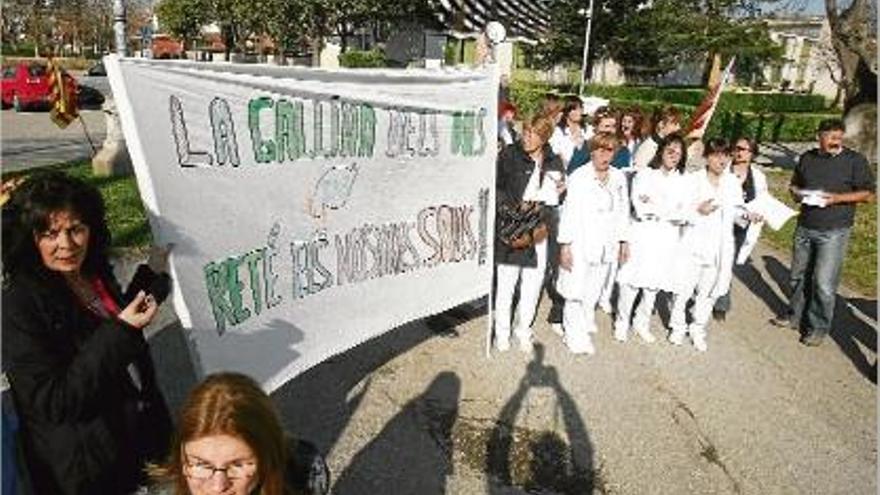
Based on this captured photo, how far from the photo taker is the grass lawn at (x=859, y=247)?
30.8 ft

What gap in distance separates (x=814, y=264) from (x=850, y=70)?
48.1 feet

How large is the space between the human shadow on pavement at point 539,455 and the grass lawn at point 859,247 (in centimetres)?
545

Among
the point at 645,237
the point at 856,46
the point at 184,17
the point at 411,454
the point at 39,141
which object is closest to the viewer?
the point at 411,454

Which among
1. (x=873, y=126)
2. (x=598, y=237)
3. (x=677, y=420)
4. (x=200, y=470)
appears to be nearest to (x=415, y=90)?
(x=598, y=237)

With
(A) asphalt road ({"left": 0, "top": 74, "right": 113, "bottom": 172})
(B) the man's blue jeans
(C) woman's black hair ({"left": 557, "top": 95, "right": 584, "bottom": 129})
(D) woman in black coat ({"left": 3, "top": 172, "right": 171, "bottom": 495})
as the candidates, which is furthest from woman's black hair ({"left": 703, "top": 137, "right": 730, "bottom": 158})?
(A) asphalt road ({"left": 0, "top": 74, "right": 113, "bottom": 172})

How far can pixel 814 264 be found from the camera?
270 inches

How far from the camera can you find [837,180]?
662 centimetres

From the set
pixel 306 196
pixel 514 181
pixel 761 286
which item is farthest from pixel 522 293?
pixel 761 286

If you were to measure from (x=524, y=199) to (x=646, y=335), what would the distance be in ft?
5.81

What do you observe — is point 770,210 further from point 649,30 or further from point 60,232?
point 649,30

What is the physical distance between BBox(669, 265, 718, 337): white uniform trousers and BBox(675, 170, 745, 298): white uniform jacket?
26 millimetres

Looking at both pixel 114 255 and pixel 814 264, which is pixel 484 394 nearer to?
pixel 814 264

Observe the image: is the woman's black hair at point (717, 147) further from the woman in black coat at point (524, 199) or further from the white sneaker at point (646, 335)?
the white sneaker at point (646, 335)

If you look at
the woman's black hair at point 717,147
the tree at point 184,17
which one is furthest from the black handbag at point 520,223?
the tree at point 184,17
